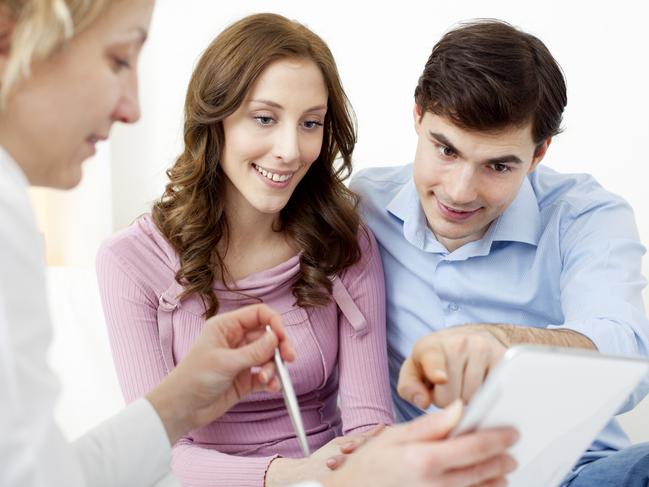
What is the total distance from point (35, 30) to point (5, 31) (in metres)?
0.05

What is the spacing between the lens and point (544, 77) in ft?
5.35

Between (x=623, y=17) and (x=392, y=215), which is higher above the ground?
(x=623, y=17)

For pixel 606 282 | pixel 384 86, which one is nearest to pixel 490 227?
pixel 606 282

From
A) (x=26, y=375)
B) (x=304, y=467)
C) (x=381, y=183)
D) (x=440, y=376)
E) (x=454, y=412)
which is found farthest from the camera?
(x=381, y=183)

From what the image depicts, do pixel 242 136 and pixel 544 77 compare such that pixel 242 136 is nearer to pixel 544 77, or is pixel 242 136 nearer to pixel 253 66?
pixel 253 66

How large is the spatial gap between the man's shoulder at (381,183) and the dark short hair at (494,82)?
241 millimetres

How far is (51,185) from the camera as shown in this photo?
896mm

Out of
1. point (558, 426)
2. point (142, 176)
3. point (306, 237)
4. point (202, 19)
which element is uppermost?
point (202, 19)

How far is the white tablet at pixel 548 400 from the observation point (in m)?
0.76

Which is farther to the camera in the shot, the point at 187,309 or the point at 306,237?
the point at 306,237

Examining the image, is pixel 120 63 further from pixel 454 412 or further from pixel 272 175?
pixel 272 175

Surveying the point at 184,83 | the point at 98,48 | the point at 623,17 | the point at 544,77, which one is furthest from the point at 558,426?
the point at 184,83

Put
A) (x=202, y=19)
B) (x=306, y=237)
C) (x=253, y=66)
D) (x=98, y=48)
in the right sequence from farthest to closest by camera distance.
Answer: (x=202, y=19) < (x=306, y=237) < (x=253, y=66) < (x=98, y=48)

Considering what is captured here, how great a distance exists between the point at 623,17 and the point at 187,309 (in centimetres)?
146
